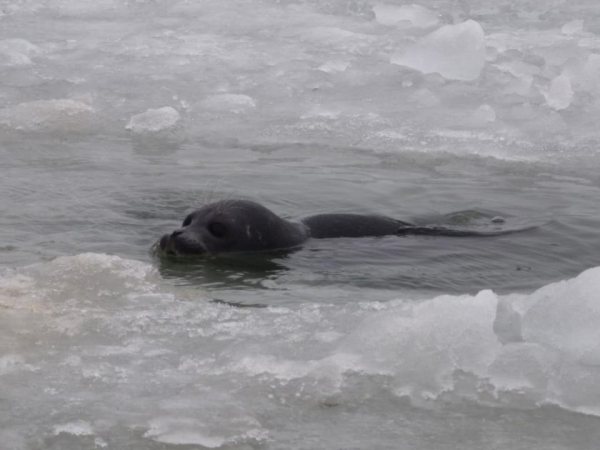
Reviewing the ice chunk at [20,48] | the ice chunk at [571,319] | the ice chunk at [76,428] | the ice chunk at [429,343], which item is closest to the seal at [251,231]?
the ice chunk at [429,343]

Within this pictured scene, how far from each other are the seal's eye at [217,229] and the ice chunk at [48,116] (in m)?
3.03

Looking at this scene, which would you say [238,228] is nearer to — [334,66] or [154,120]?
[154,120]

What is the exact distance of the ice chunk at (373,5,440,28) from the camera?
1111 centimetres

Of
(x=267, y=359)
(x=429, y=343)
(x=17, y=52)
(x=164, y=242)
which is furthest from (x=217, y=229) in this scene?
(x=17, y=52)

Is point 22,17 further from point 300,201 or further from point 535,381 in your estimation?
point 535,381

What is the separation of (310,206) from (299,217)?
12.3 inches

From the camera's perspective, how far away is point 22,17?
37.1ft

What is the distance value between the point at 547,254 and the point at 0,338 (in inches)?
128

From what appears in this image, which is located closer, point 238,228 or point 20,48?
point 238,228

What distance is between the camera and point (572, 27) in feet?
35.9

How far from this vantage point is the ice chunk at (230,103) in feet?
29.6

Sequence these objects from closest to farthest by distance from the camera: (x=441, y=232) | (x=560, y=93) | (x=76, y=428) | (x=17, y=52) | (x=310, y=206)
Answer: (x=76, y=428) → (x=441, y=232) → (x=310, y=206) → (x=560, y=93) → (x=17, y=52)

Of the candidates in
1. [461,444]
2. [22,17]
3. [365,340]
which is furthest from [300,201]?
[22,17]

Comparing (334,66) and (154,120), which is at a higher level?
(334,66)
